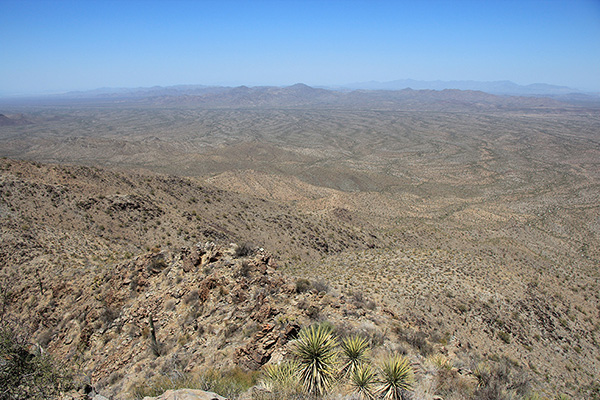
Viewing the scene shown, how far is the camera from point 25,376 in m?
6.23

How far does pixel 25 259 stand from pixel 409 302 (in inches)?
701

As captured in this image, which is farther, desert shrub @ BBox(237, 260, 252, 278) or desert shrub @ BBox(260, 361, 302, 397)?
desert shrub @ BBox(237, 260, 252, 278)

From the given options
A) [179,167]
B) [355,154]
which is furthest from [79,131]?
[355,154]

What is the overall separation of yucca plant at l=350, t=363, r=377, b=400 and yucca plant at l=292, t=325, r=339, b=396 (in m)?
0.42

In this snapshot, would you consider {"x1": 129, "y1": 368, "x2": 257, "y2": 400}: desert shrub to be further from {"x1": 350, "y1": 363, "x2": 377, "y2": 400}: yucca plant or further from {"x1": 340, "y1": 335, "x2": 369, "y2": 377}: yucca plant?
{"x1": 350, "y1": 363, "x2": 377, "y2": 400}: yucca plant

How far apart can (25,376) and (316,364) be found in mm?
5739

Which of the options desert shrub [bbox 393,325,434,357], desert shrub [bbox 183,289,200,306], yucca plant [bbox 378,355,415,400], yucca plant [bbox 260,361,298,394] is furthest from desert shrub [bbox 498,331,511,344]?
desert shrub [bbox 183,289,200,306]

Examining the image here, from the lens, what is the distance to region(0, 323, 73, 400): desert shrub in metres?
5.92

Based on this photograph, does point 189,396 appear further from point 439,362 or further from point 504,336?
point 504,336

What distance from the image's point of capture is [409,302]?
14859 mm

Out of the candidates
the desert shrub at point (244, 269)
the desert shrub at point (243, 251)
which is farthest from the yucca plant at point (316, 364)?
the desert shrub at point (243, 251)

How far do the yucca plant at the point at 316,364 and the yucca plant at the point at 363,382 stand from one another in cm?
42

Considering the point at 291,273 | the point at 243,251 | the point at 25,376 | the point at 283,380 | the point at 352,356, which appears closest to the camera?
the point at 283,380

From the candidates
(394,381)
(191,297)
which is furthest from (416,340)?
(191,297)
